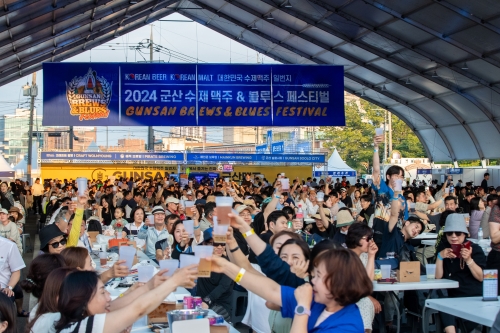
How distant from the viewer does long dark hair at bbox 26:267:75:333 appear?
3.69 metres

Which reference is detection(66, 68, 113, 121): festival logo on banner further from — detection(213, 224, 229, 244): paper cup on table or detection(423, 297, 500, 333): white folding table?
detection(213, 224, 229, 244): paper cup on table

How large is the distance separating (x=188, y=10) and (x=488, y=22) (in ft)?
43.6

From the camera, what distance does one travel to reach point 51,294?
12.1 feet

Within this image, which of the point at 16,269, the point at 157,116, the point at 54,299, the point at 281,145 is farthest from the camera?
the point at 281,145

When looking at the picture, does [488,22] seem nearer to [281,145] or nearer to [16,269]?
[16,269]

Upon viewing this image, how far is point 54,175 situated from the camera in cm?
3005

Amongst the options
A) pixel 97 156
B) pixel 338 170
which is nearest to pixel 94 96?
pixel 97 156

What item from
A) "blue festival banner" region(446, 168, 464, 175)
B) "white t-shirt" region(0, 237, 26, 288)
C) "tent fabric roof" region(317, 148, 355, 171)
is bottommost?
"white t-shirt" region(0, 237, 26, 288)

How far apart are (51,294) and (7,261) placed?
3286mm

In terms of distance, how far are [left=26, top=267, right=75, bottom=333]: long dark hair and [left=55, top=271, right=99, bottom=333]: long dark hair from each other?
252mm

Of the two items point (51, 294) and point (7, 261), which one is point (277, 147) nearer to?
point (7, 261)

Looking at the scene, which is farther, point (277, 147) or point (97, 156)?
point (277, 147)

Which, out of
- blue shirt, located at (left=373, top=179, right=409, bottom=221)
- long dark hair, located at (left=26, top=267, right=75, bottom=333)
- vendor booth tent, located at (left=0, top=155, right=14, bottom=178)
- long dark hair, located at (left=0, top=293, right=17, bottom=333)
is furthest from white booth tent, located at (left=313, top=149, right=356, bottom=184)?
long dark hair, located at (left=0, top=293, right=17, bottom=333)

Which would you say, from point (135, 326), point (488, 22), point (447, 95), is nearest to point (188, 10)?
point (447, 95)
